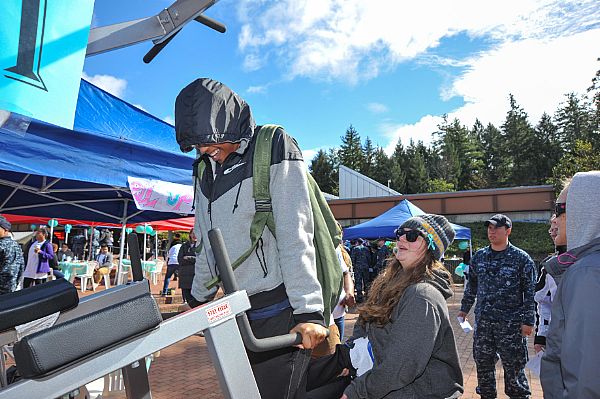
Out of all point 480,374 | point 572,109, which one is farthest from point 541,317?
point 572,109

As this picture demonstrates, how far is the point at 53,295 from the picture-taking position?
1275 millimetres

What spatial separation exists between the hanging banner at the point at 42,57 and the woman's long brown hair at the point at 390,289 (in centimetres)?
172

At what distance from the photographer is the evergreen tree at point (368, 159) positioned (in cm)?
8612

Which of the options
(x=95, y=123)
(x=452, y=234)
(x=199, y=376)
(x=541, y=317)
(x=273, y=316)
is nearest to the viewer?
(x=273, y=316)

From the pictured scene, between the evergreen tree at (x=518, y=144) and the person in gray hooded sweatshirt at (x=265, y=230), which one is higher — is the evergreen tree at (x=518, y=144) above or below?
above

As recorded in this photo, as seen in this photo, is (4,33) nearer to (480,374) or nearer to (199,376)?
(480,374)

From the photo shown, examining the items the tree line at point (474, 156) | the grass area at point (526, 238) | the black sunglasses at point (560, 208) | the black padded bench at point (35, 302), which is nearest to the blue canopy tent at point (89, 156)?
the black padded bench at point (35, 302)

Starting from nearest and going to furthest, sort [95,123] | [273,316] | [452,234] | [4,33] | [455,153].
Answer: [4,33] < [273,316] < [452,234] < [95,123] < [455,153]

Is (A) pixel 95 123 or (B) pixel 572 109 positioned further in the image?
(B) pixel 572 109

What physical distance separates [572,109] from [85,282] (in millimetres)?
70984

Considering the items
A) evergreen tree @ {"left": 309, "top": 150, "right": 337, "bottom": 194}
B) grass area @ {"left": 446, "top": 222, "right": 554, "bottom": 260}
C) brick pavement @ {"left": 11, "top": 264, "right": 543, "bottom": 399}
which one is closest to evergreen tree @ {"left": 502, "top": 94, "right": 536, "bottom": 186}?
evergreen tree @ {"left": 309, "top": 150, "right": 337, "bottom": 194}

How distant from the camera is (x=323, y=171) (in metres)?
82.5

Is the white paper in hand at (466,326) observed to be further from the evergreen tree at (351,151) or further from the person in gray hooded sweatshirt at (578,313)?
the evergreen tree at (351,151)

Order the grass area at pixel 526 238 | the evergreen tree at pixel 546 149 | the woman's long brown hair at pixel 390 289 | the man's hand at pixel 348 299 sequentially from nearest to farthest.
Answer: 1. the woman's long brown hair at pixel 390 289
2. the man's hand at pixel 348 299
3. the grass area at pixel 526 238
4. the evergreen tree at pixel 546 149
